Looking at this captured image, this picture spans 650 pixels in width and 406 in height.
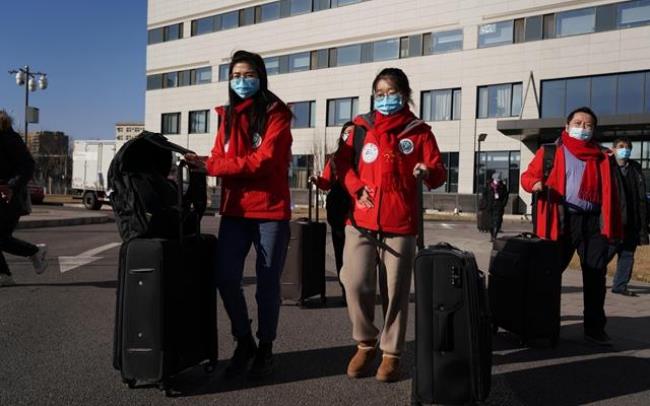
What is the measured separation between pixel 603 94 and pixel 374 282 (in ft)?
102

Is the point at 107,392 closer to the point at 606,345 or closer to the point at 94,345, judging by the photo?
the point at 94,345

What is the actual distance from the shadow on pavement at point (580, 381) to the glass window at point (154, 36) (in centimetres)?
5055

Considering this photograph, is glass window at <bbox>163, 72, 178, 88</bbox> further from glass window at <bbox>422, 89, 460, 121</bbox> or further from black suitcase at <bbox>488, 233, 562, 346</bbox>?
black suitcase at <bbox>488, 233, 562, 346</bbox>

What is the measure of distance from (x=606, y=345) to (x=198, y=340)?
11.0 ft

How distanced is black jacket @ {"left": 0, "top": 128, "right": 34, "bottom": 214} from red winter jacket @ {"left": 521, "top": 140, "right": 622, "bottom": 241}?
202 inches

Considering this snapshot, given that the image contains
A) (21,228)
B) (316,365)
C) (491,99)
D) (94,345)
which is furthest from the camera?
(491,99)

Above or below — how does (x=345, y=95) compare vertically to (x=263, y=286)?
above

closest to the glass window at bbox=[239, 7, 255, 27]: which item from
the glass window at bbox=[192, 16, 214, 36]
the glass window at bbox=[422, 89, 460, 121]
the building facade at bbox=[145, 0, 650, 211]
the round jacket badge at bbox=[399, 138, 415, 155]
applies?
the building facade at bbox=[145, 0, 650, 211]

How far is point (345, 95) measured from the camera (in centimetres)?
3956

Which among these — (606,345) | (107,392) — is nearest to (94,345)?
(107,392)

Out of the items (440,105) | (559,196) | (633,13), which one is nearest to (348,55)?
(440,105)

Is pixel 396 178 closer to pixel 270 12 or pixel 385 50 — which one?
pixel 385 50

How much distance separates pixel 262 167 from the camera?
3613mm

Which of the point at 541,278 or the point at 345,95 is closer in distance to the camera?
the point at 541,278
